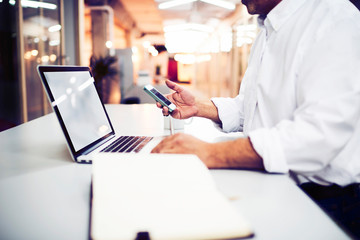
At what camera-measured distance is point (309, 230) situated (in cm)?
52

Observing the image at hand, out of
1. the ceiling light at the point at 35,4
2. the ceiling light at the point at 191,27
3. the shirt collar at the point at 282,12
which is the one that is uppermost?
the ceiling light at the point at 191,27

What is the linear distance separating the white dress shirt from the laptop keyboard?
41 cm

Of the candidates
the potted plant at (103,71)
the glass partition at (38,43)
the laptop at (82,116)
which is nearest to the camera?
the laptop at (82,116)

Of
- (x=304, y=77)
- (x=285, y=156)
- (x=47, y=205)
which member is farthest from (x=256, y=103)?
(x=47, y=205)

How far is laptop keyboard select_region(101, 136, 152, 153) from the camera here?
959 mm

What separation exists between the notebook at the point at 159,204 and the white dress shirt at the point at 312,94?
0.28 m

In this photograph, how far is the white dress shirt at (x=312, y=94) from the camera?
73 centimetres

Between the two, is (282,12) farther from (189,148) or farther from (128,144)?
(128,144)

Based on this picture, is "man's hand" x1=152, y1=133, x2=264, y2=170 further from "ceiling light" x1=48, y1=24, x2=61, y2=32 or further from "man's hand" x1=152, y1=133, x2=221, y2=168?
"ceiling light" x1=48, y1=24, x2=61, y2=32

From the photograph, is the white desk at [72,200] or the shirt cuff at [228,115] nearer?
the white desk at [72,200]

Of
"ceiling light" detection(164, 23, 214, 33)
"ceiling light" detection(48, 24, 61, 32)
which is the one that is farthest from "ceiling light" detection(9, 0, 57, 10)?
"ceiling light" detection(164, 23, 214, 33)

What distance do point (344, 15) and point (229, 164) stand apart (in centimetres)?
56

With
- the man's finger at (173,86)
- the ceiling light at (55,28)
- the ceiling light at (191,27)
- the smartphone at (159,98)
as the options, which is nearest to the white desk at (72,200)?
the smartphone at (159,98)

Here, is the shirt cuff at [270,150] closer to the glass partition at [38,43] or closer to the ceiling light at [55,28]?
the glass partition at [38,43]
